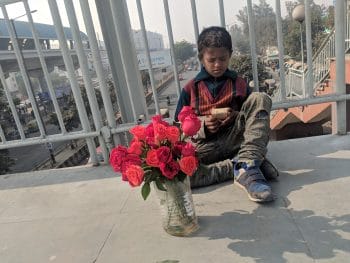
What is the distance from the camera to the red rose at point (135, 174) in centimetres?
156

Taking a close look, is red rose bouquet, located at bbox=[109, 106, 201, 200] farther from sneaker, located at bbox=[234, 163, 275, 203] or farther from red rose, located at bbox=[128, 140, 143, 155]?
sneaker, located at bbox=[234, 163, 275, 203]

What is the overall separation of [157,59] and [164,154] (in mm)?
1449

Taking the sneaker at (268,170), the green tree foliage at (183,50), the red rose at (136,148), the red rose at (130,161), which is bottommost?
the sneaker at (268,170)

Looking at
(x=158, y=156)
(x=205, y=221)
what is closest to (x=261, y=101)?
(x=205, y=221)

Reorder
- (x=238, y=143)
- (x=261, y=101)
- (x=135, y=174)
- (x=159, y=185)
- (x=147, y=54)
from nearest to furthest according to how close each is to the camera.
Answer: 1. (x=135, y=174)
2. (x=159, y=185)
3. (x=261, y=101)
4. (x=238, y=143)
5. (x=147, y=54)

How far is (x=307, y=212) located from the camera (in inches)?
73.1

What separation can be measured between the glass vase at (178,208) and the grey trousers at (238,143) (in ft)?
0.97

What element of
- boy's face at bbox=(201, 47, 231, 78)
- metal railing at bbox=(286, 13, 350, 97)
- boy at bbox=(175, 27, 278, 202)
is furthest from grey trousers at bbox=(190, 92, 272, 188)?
metal railing at bbox=(286, 13, 350, 97)

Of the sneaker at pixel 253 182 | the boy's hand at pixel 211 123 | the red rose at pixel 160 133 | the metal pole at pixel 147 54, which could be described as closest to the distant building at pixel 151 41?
the metal pole at pixel 147 54

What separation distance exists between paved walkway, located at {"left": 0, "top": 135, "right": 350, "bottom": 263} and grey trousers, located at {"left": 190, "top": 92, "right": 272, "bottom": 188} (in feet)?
0.34

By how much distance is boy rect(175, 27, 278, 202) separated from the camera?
2205 millimetres

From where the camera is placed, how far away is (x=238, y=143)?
2.44 metres

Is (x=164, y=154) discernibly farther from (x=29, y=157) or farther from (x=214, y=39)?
(x=29, y=157)

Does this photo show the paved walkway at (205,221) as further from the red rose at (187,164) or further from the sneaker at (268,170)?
the red rose at (187,164)
